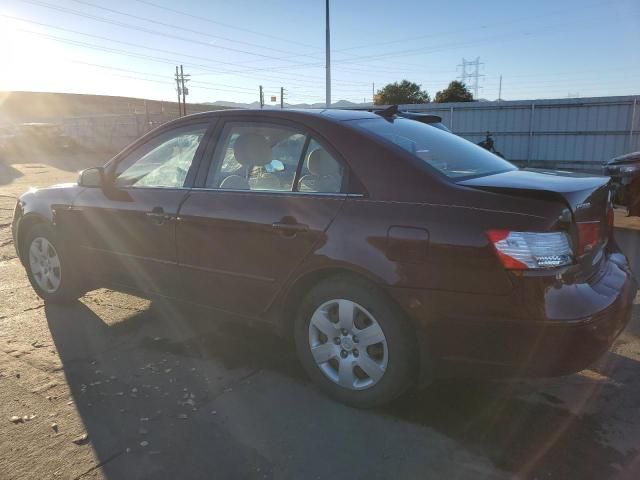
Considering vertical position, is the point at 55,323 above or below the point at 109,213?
below

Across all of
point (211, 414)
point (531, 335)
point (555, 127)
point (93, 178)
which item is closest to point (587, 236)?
point (531, 335)

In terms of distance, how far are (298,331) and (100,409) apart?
1.21 meters

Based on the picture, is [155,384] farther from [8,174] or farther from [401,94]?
[401,94]

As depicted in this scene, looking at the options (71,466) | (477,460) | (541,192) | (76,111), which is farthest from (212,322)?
(76,111)

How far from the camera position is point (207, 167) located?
3.47m

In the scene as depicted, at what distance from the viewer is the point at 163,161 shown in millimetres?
3879

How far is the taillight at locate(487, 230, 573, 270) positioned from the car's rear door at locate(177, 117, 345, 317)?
0.89 meters

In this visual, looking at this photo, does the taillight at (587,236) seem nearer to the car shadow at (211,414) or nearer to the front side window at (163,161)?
the car shadow at (211,414)

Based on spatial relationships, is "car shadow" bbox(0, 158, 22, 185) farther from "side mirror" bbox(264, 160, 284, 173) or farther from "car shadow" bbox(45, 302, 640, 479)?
"side mirror" bbox(264, 160, 284, 173)

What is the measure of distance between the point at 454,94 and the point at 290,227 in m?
30.9

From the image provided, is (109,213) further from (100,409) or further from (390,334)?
(390,334)

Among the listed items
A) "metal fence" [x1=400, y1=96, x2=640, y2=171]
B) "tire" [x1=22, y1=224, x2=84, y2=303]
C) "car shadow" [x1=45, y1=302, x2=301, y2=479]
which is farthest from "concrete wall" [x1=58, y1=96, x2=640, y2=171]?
"tire" [x1=22, y1=224, x2=84, y2=303]

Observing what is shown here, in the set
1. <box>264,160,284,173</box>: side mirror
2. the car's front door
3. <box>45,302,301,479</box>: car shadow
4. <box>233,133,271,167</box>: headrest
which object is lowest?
<box>45,302,301,479</box>: car shadow

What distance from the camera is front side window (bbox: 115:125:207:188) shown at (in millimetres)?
3643
